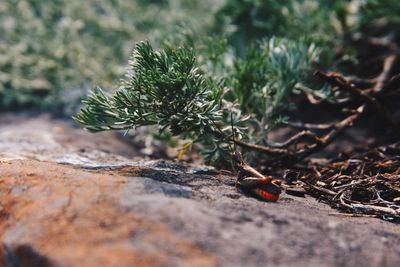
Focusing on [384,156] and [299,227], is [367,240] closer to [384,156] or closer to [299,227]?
[299,227]

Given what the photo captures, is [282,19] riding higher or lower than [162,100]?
higher

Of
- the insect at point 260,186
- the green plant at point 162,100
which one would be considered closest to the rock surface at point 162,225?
the insect at point 260,186

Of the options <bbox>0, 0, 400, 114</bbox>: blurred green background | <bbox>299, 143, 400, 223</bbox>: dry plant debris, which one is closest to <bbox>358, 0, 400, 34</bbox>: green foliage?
<bbox>0, 0, 400, 114</bbox>: blurred green background

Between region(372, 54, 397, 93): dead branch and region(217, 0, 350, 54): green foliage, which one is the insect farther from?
region(217, 0, 350, 54): green foliage

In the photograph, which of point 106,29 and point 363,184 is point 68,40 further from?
point 363,184

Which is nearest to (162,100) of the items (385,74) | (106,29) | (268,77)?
(268,77)

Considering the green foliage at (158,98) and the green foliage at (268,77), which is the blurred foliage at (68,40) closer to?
the green foliage at (268,77)
